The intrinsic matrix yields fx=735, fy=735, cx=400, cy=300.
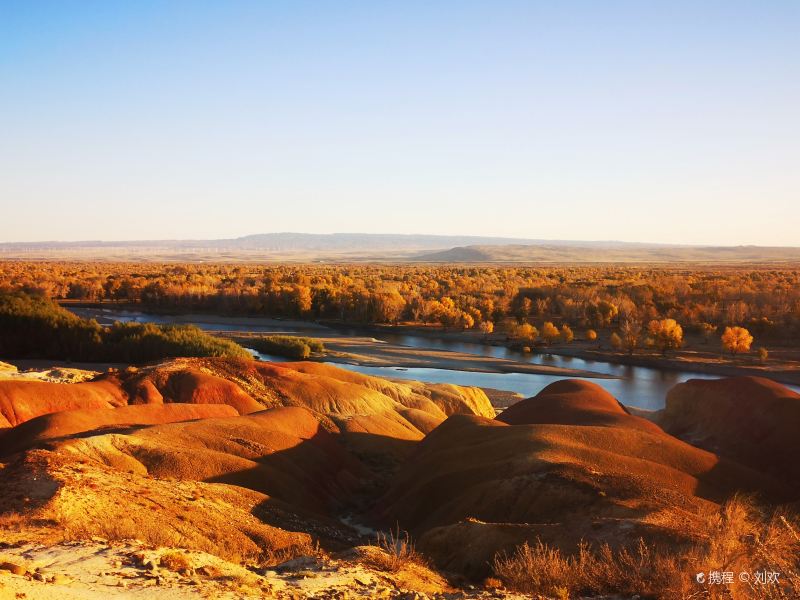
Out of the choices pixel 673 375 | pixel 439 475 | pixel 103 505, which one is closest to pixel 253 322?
pixel 673 375

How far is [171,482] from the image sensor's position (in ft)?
55.1

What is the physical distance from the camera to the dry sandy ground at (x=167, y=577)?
9.30 meters

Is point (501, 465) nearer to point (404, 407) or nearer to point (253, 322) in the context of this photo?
point (404, 407)

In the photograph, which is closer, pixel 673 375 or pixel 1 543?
pixel 1 543

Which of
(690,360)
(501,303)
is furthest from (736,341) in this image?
(501,303)

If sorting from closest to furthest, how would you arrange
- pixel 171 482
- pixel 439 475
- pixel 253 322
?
pixel 171 482 → pixel 439 475 → pixel 253 322

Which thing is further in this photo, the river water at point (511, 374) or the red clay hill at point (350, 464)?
the river water at point (511, 374)

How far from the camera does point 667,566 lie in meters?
11.4

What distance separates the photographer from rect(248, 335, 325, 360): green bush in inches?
2293

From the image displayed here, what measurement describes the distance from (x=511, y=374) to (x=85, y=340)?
29587 mm

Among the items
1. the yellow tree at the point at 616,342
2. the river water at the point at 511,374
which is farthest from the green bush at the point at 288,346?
the yellow tree at the point at 616,342

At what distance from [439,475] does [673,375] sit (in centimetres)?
3945

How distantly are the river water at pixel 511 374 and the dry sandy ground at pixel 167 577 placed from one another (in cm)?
3612

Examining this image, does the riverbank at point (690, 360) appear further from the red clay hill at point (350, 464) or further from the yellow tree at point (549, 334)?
the red clay hill at point (350, 464)
